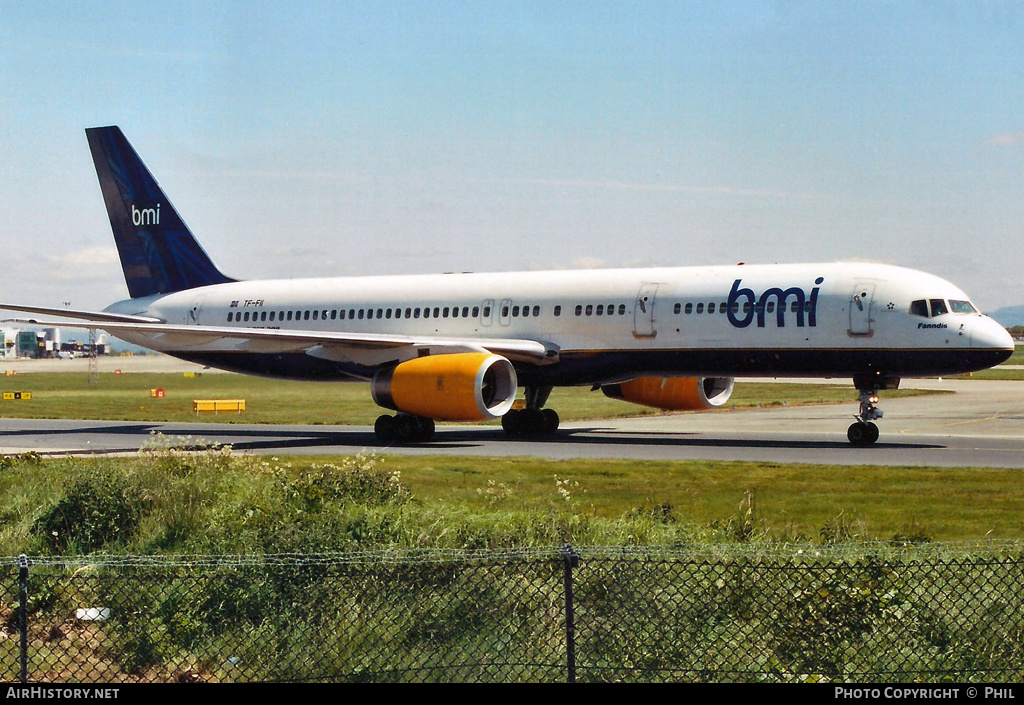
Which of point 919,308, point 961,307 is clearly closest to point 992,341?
point 961,307

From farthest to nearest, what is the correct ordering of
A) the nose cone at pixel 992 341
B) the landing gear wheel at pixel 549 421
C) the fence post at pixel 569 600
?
1. the landing gear wheel at pixel 549 421
2. the nose cone at pixel 992 341
3. the fence post at pixel 569 600

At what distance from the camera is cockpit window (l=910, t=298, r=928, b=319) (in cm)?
2655

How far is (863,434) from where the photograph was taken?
27078 mm

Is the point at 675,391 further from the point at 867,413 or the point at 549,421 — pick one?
the point at 867,413

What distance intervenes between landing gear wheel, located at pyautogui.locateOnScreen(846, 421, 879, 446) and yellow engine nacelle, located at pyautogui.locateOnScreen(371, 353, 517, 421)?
8256 millimetres

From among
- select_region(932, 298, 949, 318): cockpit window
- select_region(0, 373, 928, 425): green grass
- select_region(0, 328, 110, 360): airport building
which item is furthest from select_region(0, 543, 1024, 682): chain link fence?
select_region(0, 328, 110, 360): airport building

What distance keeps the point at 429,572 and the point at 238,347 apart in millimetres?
25273

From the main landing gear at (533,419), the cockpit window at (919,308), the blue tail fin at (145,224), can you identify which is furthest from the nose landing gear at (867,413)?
the blue tail fin at (145,224)

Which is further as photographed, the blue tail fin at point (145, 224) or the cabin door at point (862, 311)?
the blue tail fin at point (145, 224)

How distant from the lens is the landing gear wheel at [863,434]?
27.0 m

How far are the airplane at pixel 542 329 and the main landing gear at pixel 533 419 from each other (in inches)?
2.2

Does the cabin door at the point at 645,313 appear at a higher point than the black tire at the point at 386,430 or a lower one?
higher

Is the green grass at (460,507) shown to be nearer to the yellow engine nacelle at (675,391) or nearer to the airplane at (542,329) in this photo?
the airplane at (542,329)

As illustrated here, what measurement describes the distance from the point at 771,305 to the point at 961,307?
429cm
